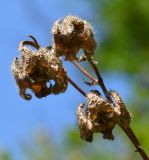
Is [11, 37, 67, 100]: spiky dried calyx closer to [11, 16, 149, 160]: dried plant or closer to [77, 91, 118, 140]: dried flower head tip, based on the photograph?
[11, 16, 149, 160]: dried plant

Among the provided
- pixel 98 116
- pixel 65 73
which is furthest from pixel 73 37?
pixel 98 116

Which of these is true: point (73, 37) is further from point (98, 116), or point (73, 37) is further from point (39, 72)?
point (98, 116)

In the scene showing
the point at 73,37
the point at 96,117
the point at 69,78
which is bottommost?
the point at 96,117

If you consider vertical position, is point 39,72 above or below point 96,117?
above

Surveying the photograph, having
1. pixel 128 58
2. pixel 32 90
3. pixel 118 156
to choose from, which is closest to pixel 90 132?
pixel 32 90

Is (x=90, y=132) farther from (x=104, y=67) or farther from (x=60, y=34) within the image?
(x=104, y=67)

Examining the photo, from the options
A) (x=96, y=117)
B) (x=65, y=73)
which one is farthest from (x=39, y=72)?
(x=96, y=117)
